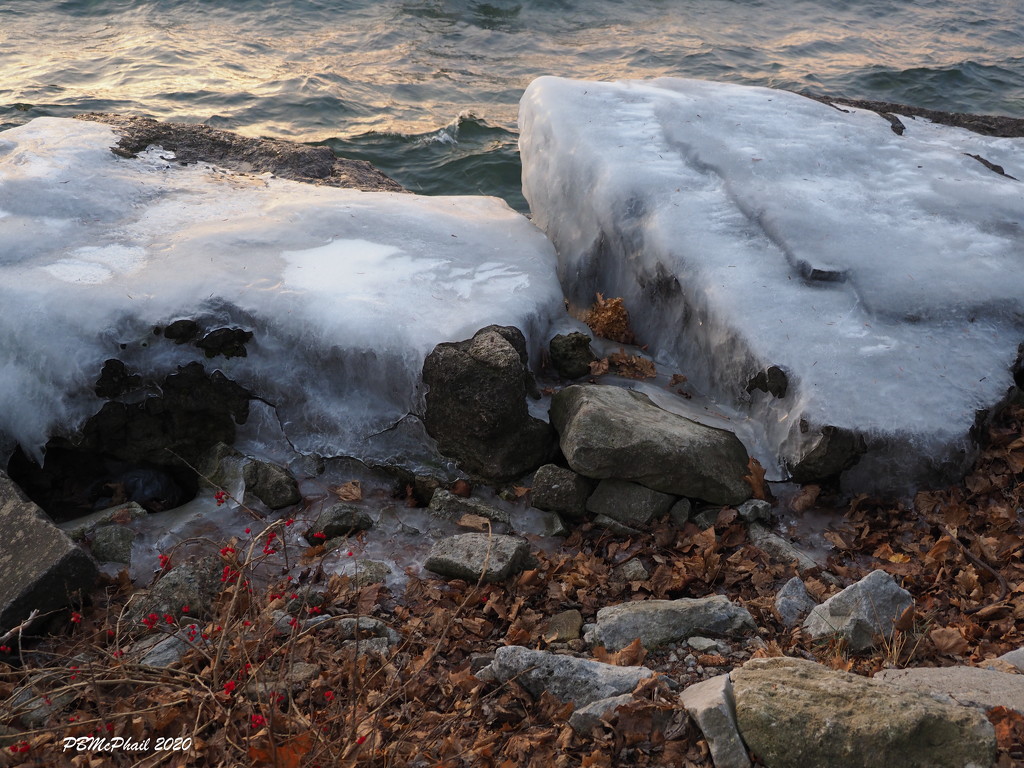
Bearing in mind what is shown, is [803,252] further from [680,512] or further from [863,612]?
[863,612]

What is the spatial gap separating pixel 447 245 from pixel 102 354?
7.42 feet

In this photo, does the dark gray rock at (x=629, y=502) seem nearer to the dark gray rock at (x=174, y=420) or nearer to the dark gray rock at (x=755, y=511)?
the dark gray rock at (x=755, y=511)

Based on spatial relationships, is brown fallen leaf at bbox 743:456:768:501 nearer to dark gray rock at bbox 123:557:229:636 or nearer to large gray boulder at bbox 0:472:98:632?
dark gray rock at bbox 123:557:229:636

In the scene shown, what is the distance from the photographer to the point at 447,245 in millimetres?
5840

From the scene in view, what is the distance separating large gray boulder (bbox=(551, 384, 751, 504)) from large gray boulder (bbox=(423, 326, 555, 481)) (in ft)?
0.81

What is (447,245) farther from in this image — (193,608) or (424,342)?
(193,608)

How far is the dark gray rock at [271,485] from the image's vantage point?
4715 mm

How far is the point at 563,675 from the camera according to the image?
3.27 metres

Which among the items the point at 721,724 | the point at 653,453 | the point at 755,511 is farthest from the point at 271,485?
the point at 721,724

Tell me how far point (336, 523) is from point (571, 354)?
5.94 ft

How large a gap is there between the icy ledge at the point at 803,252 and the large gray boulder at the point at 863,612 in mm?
1013

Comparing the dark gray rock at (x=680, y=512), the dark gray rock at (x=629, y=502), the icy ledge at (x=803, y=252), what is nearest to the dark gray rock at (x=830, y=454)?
the icy ledge at (x=803, y=252)

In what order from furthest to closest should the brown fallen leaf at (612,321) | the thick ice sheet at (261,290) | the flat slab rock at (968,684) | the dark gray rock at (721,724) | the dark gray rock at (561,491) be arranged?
the brown fallen leaf at (612,321), the thick ice sheet at (261,290), the dark gray rock at (561,491), the flat slab rock at (968,684), the dark gray rock at (721,724)

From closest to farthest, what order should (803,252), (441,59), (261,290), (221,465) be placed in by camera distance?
(221,465), (261,290), (803,252), (441,59)
